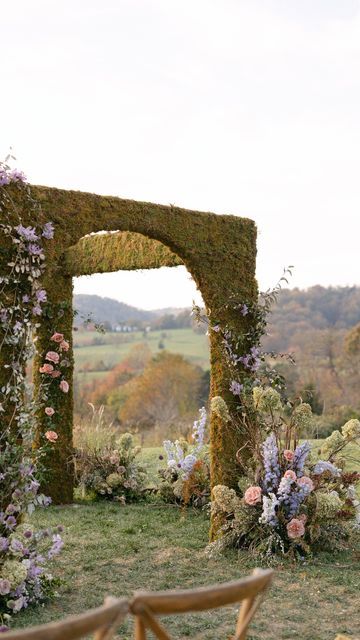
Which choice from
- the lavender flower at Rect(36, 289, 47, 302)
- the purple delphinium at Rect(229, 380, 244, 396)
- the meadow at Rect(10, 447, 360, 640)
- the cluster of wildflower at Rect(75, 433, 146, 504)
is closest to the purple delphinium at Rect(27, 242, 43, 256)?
the lavender flower at Rect(36, 289, 47, 302)

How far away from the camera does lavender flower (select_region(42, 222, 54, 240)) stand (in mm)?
5152

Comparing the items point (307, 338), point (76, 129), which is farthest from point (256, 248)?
point (307, 338)

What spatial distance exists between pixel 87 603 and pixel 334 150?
622 cm

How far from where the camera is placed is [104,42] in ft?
21.4

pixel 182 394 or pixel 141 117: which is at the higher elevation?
pixel 141 117

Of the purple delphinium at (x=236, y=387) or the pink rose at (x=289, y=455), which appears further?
the purple delphinium at (x=236, y=387)

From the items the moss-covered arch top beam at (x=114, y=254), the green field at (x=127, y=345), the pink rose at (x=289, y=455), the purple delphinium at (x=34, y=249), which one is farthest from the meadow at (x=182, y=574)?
the green field at (x=127, y=345)

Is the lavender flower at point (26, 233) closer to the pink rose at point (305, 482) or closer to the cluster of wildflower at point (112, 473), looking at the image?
the pink rose at point (305, 482)

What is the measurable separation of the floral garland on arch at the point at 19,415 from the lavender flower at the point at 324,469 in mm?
2420

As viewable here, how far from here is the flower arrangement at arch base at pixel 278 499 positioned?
585 cm

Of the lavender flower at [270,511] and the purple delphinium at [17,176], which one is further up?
the purple delphinium at [17,176]

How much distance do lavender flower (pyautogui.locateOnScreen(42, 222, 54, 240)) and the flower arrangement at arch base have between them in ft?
6.25

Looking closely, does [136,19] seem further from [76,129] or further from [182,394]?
[182,394]

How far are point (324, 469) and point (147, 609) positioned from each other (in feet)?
15.6
